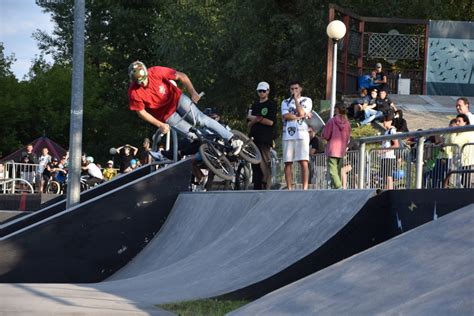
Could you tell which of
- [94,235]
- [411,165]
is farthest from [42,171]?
[411,165]

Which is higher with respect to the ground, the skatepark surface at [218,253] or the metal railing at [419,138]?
the metal railing at [419,138]

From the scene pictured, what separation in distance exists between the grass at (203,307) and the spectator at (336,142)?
4966 millimetres

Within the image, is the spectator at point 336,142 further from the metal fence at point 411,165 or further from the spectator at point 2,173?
the spectator at point 2,173

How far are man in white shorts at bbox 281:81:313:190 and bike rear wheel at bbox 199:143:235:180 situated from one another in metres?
0.77

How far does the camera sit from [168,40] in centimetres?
4956

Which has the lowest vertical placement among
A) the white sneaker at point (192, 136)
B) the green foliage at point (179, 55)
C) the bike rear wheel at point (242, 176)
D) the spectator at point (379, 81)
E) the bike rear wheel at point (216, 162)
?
the bike rear wheel at point (242, 176)

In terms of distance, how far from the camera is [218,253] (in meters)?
11.2

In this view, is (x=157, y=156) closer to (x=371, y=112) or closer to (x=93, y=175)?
(x=371, y=112)

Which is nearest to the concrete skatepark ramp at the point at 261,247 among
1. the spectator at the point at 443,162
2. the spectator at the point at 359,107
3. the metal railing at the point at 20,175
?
the spectator at the point at 443,162

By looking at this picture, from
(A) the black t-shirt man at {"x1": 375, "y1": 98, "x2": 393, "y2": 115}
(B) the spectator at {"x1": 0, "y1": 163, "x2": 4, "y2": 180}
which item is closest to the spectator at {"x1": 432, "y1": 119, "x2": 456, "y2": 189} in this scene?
(A) the black t-shirt man at {"x1": 375, "y1": 98, "x2": 393, "y2": 115}

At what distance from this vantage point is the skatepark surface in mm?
9422

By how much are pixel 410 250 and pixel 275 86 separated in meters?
38.5

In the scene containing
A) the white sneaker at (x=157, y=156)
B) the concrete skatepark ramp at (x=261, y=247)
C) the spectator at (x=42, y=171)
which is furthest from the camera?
the spectator at (x=42, y=171)

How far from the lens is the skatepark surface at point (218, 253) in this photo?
9.42 metres
